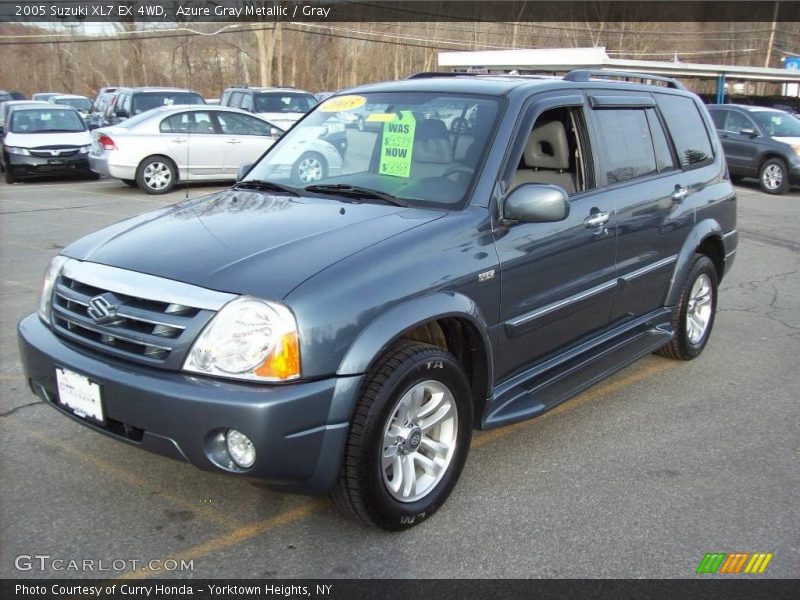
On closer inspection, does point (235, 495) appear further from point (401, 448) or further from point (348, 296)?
point (348, 296)

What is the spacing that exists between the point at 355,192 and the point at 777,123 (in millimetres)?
15414

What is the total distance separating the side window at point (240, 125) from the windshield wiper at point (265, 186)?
11.1m

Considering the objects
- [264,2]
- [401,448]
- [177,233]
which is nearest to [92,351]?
[177,233]

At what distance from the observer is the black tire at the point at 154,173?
14.0 metres

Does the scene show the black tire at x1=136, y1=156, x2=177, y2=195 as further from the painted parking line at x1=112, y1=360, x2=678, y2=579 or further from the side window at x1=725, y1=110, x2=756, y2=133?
the side window at x1=725, y1=110, x2=756, y2=133

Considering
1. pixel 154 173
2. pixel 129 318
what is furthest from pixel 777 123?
pixel 129 318

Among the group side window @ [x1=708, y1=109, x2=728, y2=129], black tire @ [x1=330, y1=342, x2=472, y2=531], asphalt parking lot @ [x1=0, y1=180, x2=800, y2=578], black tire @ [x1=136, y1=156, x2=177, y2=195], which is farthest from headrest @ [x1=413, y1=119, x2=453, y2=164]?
side window @ [x1=708, y1=109, x2=728, y2=129]

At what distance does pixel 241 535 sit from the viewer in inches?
123

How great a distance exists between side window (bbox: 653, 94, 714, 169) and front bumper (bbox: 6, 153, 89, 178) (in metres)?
14.1

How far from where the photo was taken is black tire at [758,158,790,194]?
621 inches

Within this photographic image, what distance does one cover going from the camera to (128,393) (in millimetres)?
2822

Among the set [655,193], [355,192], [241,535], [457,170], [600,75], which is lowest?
[241,535]

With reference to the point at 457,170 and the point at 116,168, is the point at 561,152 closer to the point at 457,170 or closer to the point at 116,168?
the point at 457,170
